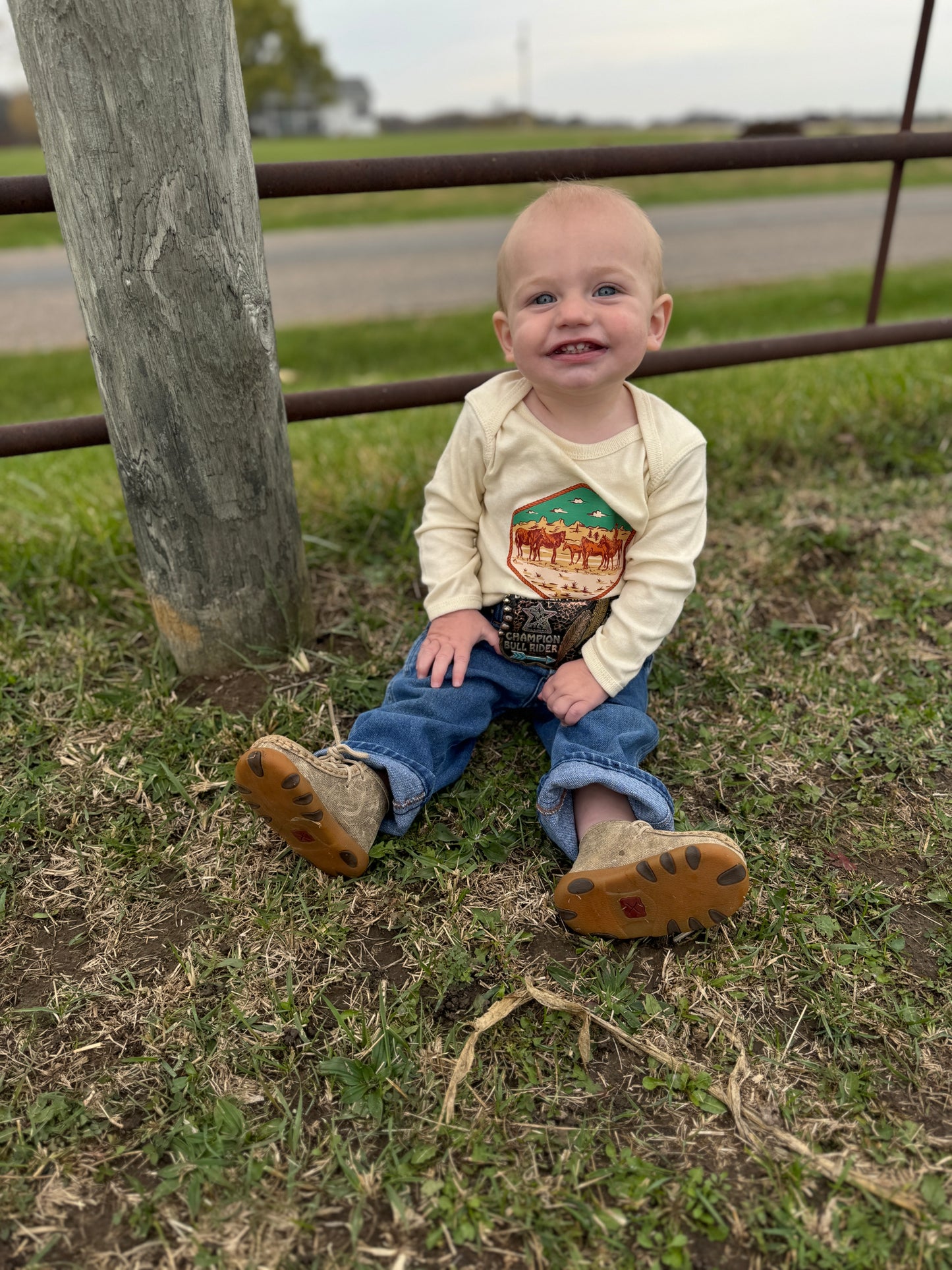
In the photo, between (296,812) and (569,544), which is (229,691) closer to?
(296,812)

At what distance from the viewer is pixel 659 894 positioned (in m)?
1.47

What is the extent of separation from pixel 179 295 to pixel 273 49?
182ft

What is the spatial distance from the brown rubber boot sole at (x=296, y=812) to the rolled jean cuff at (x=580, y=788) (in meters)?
0.34

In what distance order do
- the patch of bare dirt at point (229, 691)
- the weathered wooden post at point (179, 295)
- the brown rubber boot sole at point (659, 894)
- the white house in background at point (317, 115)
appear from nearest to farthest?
the brown rubber boot sole at point (659, 894) → the weathered wooden post at point (179, 295) → the patch of bare dirt at point (229, 691) → the white house in background at point (317, 115)

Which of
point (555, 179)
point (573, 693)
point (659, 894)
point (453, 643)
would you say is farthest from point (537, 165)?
point (659, 894)

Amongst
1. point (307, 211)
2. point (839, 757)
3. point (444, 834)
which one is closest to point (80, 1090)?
point (444, 834)

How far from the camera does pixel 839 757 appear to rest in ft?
6.36

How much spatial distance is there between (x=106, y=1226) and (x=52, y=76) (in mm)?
1696

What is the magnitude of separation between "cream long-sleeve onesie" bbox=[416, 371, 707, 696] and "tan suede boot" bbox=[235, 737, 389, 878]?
0.43 meters

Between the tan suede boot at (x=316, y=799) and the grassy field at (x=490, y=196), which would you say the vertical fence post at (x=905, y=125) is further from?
the grassy field at (x=490, y=196)

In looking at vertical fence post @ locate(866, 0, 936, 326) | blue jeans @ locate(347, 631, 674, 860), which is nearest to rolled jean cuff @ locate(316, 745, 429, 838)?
blue jeans @ locate(347, 631, 674, 860)

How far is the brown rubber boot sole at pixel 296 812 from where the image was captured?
4.94ft

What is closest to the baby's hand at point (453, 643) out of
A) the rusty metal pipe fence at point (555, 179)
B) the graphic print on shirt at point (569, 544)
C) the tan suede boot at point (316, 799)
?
the graphic print on shirt at point (569, 544)

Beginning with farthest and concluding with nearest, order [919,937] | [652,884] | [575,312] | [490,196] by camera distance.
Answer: [490,196] < [575,312] < [919,937] < [652,884]
